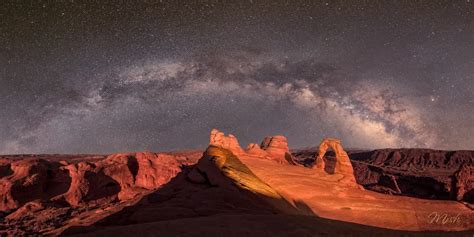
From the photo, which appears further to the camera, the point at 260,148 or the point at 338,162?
the point at 338,162

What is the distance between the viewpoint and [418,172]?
267 ft

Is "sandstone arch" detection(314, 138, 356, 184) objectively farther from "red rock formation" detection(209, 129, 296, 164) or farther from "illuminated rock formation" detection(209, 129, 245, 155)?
"illuminated rock formation" detection(209, 129, 245, 155)

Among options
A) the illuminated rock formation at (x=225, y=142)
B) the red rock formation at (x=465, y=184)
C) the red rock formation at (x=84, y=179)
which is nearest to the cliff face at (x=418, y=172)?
the red rock formation at (x=465, y=184)

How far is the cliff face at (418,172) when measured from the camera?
34303 millimetres

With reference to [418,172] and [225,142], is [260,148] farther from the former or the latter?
[418,172]

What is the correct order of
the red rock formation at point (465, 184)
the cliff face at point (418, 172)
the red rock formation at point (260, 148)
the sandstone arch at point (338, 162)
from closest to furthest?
1. the red rock formation at point (260, 148)
2. the sandstone arch at point (338, 162)
3. the red rock formation at point (465, 184)
4. the cliff face at point (418, 172)

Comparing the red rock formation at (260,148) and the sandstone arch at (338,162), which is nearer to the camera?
the red rock formation at (260,148)

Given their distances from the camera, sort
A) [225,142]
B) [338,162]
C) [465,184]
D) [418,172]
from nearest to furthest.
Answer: [225,142] < [338,162] < [465,184] < [418,172]

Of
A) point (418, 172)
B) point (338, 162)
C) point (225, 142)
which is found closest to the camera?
point (225, 142)

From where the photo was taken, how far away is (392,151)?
11156cm

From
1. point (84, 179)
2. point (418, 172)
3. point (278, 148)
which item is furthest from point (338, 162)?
point (418, 172)

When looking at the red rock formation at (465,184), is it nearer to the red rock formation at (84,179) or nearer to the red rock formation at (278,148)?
the red rock formation at (278,148)

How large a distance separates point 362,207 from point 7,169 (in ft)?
98.4

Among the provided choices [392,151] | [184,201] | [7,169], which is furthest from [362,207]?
[392,151]
